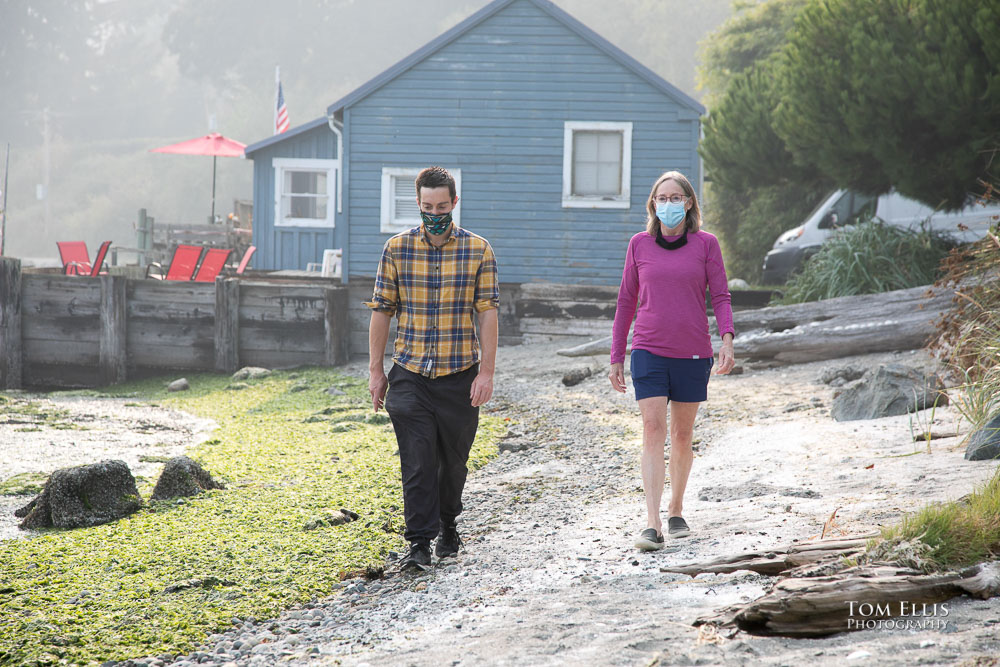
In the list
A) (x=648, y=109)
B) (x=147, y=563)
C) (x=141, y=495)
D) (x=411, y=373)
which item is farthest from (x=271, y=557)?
(x=648, y=109)

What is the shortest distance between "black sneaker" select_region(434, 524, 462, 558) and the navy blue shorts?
1.22m

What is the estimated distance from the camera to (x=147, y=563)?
4961mm

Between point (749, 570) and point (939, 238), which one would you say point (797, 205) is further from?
point (749, 570)

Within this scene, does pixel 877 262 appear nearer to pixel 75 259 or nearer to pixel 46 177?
pixel 75 259

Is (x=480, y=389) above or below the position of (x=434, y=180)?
below

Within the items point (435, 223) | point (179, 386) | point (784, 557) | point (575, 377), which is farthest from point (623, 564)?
point (179, 386)

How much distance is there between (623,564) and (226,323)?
1131cm

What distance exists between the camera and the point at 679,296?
15.1ft

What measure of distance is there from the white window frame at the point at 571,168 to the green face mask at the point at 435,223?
41.8 ft

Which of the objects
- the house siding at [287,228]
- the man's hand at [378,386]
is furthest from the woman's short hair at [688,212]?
the house siding at [287,228]

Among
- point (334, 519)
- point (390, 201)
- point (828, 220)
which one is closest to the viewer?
point (334, 519)

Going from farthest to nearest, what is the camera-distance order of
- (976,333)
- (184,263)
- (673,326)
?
(184,263)
(976,333)
(673,326)

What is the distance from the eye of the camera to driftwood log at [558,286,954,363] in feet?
32.6

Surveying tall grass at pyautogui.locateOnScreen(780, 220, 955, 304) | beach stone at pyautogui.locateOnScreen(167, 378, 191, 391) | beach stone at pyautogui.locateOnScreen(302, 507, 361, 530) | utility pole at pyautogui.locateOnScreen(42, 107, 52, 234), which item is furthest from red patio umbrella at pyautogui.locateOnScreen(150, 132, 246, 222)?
utility pole at pyautogui.locateOnScreen(42, 107, 52, 234)
